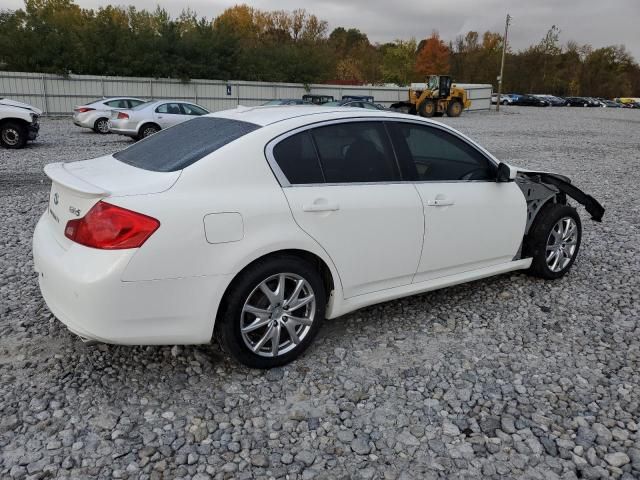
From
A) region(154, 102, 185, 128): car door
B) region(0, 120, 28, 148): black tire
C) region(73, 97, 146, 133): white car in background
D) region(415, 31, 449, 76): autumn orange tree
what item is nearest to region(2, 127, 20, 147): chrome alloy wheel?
region(0, 120, 28, 148): black tire

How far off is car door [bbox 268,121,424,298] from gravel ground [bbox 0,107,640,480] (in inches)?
22.4

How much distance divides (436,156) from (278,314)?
68.5 inches

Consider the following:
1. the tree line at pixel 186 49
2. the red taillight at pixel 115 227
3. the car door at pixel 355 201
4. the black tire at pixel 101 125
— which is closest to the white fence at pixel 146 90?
the tree line at pixel 186 49

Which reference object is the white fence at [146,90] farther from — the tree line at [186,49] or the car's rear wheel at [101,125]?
the car's rear wheel at [101,125]

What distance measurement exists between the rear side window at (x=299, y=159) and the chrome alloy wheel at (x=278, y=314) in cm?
61

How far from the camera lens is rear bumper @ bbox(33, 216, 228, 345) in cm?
279

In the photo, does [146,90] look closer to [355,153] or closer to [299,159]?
[355,153]

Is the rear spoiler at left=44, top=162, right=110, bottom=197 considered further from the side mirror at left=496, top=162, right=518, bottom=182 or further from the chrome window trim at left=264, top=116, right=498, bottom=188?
the side mirror at left=496, top=162, right=518, bottom=182

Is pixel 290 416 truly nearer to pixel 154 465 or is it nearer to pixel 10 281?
pixel 154 465

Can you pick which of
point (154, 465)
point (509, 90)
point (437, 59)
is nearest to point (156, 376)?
point (154, 465)

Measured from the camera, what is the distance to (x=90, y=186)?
119 inches

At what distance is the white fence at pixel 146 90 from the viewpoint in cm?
2781

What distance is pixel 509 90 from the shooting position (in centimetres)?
7962

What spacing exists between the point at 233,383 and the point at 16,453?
1.14m
